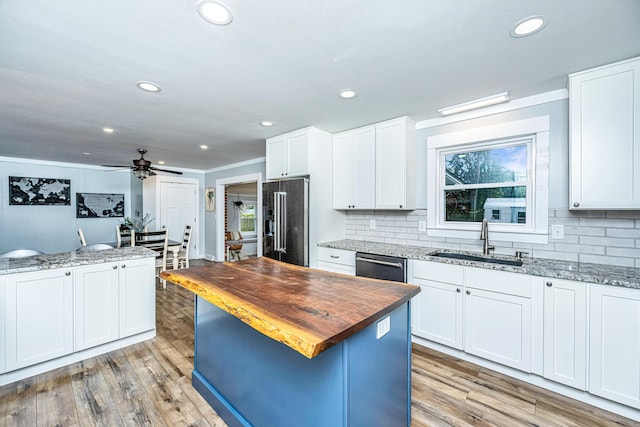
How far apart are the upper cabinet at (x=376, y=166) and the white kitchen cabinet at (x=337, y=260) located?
0.62m

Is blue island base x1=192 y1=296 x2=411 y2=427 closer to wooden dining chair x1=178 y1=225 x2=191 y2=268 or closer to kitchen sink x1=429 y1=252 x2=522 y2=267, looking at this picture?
kitchen sink x1=429 y1=252 x2=522 y2=267

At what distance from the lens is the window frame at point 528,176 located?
2.40 meters

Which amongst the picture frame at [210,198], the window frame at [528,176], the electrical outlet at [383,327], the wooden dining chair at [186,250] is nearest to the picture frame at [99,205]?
the picture frame at [210,198]

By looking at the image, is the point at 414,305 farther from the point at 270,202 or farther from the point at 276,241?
the point at 270,202

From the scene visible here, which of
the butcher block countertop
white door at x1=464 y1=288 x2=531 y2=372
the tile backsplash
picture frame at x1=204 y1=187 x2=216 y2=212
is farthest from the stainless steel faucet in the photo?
picture frame at x1=204 y1=187 x2=216 y2=212

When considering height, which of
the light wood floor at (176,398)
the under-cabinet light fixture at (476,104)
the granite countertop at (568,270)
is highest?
the under-cabinet light fixture at (476,104)

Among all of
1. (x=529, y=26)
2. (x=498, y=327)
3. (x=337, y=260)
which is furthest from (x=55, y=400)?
(x=529, y=26)

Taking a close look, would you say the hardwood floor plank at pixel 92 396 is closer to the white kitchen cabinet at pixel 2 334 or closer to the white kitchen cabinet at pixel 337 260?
the white kitchen cabinet at pixel 2 334

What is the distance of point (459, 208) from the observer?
2.98m

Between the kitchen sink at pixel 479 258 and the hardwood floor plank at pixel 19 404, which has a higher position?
the kitchen sink at pixel 479 258

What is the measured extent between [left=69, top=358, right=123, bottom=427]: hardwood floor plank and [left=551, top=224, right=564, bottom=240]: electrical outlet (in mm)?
3509

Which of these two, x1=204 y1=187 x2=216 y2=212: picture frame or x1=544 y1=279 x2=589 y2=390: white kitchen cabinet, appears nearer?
x1=544 y1=279 x2=589 y2=390: white kitchen cabinet

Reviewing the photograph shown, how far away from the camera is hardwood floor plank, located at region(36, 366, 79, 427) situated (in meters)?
1.69

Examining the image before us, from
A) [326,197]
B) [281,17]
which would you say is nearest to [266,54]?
Answer: [281,17]
